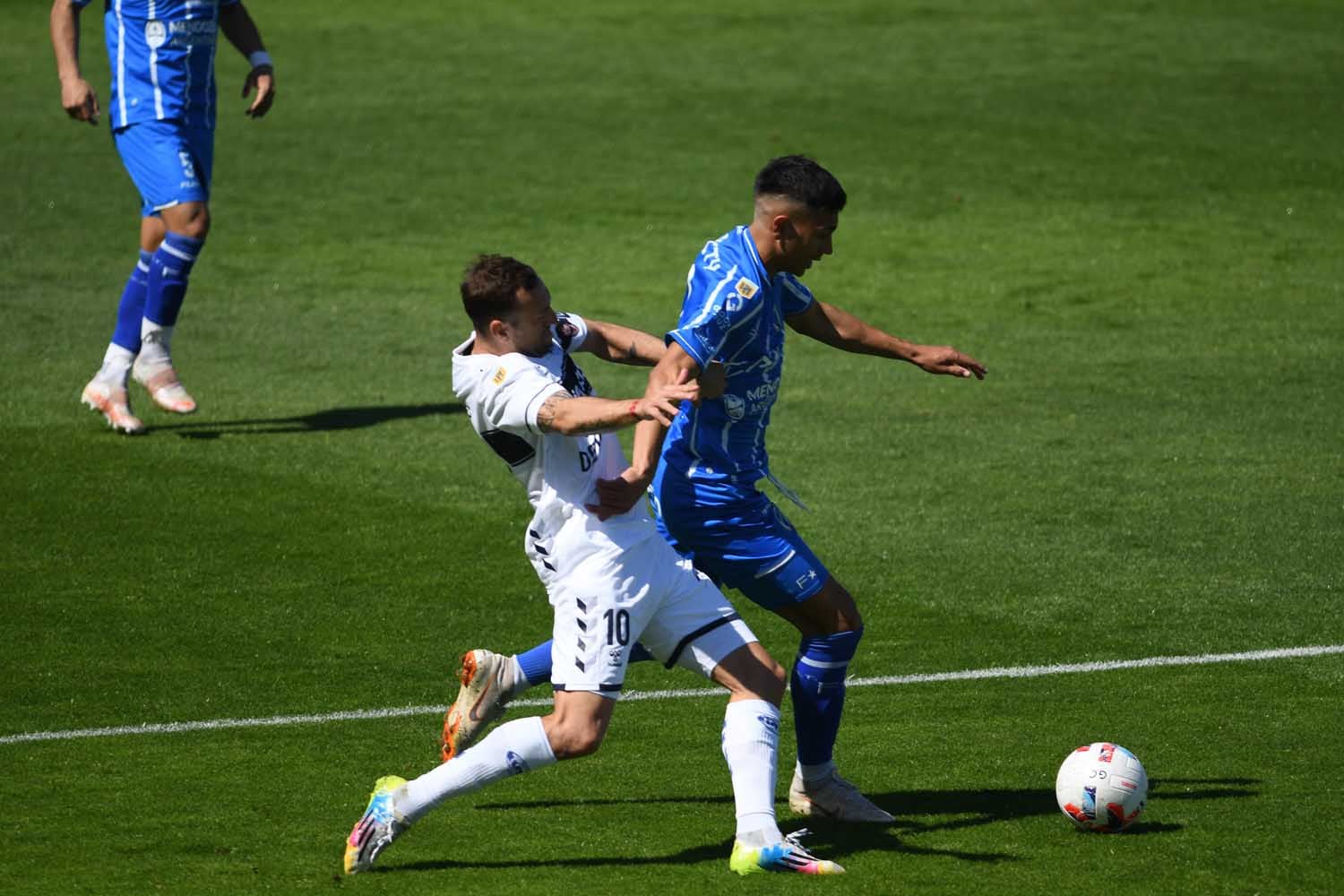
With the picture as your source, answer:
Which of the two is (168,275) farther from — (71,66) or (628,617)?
(628,617)

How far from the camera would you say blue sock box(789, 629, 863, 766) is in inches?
251

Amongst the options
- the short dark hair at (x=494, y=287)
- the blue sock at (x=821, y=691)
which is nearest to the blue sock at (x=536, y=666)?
the blue sock at (x=821, y=691)

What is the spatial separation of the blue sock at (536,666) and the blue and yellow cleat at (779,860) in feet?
4.06

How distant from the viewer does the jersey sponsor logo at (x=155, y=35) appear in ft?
38.2

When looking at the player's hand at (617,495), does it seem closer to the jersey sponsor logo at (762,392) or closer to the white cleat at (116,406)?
the jersey sponsor logo at (762,392)

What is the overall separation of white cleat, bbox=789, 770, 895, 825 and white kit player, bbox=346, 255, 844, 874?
1.66ft

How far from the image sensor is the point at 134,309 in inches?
475

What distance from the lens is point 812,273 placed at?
16891 mm

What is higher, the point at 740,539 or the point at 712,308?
the point at 712,308

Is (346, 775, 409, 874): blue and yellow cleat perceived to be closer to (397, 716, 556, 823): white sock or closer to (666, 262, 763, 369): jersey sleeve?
(397, 716, 556, 823): white sock

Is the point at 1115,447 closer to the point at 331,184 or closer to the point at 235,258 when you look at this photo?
the point at 235,258

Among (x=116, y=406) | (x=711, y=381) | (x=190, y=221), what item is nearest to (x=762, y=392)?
(x=711, y=381)

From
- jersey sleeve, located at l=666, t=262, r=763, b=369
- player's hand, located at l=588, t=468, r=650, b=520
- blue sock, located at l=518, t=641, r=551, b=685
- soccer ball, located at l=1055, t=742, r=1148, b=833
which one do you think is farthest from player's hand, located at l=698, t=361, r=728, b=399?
soccer ball, located at l=1055, t=742, r=1148, b=833

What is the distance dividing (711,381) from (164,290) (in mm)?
6565
